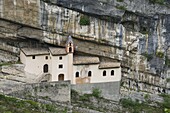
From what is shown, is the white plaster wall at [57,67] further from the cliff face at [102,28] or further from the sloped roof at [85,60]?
the cliff face at [102,28]

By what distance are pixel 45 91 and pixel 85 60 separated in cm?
378

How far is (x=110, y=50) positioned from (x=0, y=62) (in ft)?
25.8

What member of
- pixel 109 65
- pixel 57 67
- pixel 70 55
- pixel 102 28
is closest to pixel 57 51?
pixel 70 55

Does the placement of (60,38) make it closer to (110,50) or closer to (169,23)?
(110,50)

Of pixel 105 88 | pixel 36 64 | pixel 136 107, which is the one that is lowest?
pixel 136 107

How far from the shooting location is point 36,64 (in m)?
40.2

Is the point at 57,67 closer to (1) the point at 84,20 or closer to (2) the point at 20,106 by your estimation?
(1) the point at 84,20

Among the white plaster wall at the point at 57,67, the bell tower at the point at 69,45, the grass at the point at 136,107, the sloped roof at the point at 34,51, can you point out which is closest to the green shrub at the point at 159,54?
the grass at the point at 136,107

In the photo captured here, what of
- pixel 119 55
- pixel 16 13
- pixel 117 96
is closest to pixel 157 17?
pixel 119 55

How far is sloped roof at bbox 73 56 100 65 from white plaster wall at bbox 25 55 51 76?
193 cm

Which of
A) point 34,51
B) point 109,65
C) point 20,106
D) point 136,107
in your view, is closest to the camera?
point 20,106

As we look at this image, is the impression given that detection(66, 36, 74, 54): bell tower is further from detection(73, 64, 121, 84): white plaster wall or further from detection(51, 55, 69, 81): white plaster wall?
detection(73, 64, 121, 84): white plaster wall

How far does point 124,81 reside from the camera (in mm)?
41594

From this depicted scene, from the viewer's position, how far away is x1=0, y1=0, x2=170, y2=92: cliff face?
38750 millimetres
